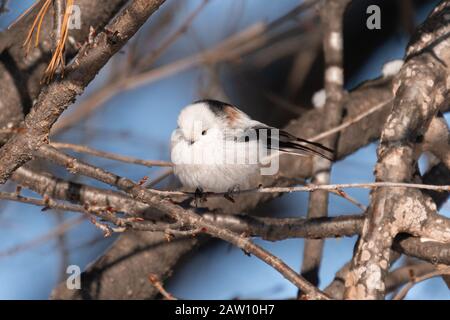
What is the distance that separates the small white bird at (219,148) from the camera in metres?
2.31

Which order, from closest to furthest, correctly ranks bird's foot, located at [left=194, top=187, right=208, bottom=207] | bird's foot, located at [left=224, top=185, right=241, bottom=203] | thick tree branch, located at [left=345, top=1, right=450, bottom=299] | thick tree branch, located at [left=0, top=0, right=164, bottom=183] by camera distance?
thick tree branch, located at [left=0, top=0, right=164, bottom=183] < thick tree branch, located at [left=345, top=1, right=450, bottom=299] < bird's foot, located at [left=224, top=185, right=241, bottom=203] < bird's foot, located at [left=194, top=187, right=208, bottom=207]

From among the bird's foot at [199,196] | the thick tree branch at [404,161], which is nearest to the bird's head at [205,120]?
the bird's foot at [199,196]

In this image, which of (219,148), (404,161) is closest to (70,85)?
(219,148)

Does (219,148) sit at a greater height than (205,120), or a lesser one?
lesser

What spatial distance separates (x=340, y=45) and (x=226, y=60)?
684mm

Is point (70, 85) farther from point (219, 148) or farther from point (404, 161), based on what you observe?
point (404, 161)

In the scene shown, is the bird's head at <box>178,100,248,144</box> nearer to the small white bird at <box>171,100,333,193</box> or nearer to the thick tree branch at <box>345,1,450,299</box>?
the small white bird at <box>171,100,333,193</box>

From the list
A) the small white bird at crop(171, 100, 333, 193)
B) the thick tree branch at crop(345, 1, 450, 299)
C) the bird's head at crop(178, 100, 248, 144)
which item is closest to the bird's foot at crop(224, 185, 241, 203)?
the small white bird at crop(171, 100, 333, 193)

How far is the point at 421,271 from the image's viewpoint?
266cm

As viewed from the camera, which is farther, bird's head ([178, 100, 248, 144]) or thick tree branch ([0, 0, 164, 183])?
bird's head ([178, 100, 248, 144])

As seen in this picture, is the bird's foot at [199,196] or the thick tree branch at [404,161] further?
the bird's foot at [199,196]

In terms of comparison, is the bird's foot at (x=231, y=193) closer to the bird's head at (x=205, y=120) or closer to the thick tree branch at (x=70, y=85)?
the bird's head at (x=205, y=120)

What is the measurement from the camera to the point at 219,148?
7.60 feet

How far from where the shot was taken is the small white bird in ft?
7.57
